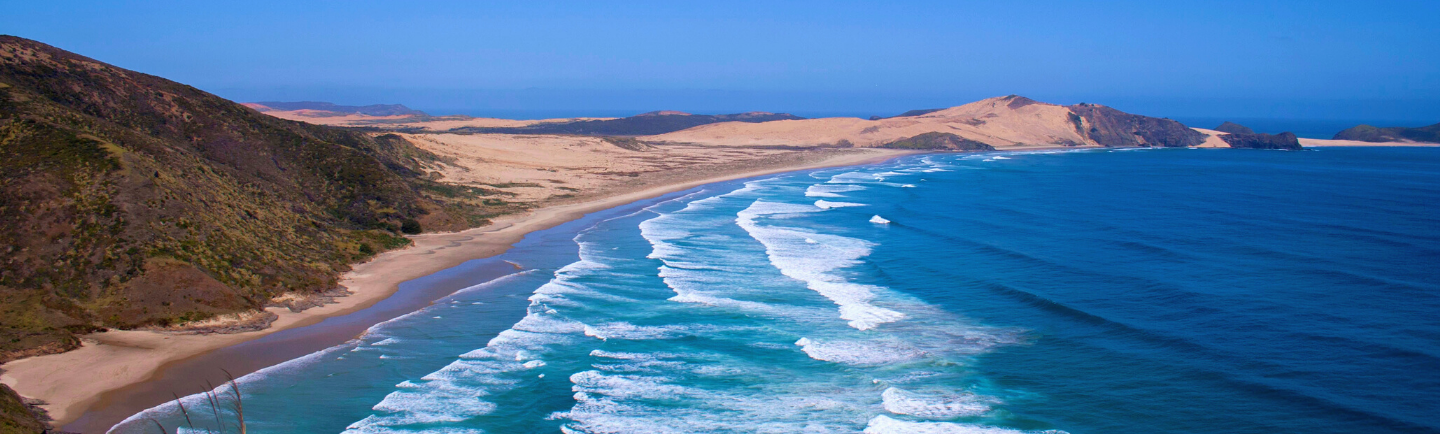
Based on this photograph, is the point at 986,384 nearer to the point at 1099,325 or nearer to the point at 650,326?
the point at 1099,325

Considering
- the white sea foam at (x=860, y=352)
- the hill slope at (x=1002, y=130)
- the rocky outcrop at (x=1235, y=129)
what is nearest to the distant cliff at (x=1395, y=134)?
the rocky outcrop at (x=1235, y=129)

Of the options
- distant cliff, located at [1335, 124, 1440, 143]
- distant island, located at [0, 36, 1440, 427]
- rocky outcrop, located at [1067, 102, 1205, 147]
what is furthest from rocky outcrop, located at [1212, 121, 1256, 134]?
distant island, located at [0, 36, 1440, 427]

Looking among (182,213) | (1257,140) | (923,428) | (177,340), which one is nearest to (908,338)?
(923,428)

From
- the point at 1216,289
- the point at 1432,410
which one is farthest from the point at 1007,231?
the point at 1432,410

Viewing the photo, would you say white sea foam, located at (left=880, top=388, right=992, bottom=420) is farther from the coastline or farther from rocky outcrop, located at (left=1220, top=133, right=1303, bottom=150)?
rocky outcrop, located at (left=1220, top=133, right=1303, bottom=150)

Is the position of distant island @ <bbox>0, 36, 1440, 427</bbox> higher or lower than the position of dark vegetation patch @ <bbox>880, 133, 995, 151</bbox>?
lower

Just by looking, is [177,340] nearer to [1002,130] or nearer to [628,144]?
[628,144]
